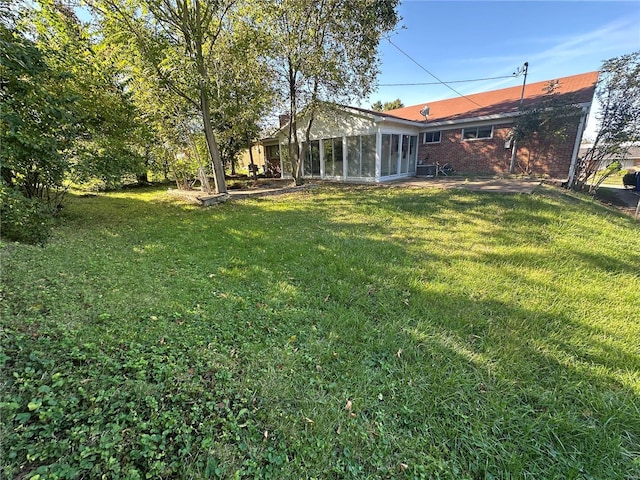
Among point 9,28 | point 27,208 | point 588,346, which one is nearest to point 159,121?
point 9,28

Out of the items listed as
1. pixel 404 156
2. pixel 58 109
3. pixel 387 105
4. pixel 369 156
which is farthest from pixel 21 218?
pixel 387 105

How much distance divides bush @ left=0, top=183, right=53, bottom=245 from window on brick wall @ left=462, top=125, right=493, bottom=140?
15676 millimetres

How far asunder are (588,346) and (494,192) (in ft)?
23.8

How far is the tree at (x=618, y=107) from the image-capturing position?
9.32 m

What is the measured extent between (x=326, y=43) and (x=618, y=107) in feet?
35.4

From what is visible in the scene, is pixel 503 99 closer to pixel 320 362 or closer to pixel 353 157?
pixel 353 157

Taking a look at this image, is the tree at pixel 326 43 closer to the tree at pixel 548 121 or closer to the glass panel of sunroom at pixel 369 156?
the glass panel of sunroom at pixel 369 156

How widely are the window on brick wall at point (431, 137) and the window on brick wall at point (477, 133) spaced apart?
1263 mm

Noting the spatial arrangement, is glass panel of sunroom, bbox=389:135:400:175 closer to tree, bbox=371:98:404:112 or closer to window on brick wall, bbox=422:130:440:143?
window on brick wall, bbox=422:130:440:143

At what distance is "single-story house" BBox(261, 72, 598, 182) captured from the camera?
11.6 metres

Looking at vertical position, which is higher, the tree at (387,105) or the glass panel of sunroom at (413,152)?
the tree at (387,105)

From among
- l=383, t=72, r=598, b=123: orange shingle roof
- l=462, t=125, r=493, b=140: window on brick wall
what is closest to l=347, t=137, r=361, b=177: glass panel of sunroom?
l=383, t=72, r=598, b=123: orange shingle roof

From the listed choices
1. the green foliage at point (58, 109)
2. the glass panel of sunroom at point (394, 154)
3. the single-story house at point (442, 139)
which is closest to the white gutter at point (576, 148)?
the single-story house at point (442, 139)

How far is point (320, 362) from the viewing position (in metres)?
2.28
